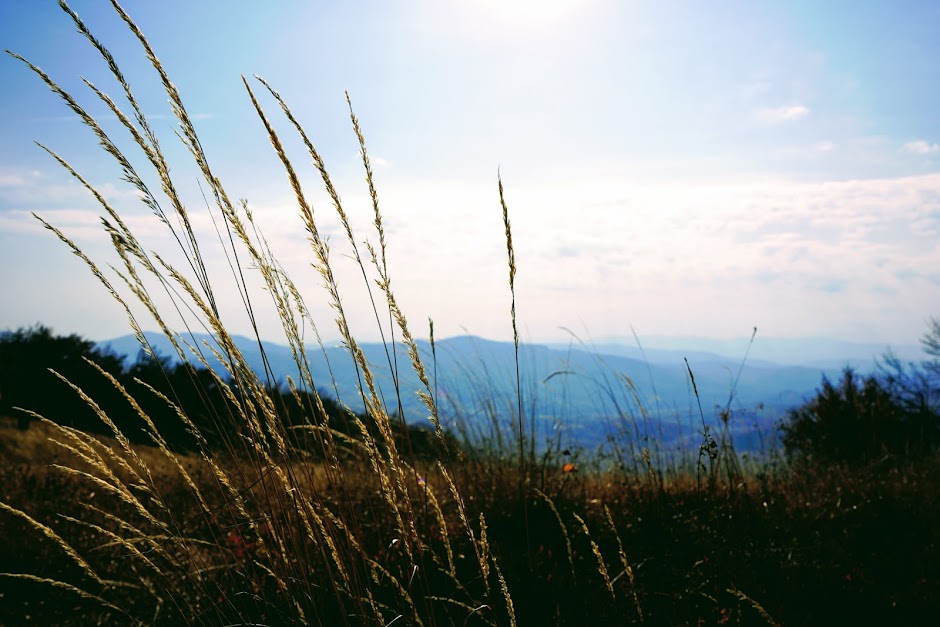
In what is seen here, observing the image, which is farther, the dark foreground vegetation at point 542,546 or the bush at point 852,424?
the bush at point 852,424

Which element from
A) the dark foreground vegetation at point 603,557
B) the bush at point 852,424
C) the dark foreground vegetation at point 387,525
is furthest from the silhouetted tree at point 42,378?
the bush at point 852,424

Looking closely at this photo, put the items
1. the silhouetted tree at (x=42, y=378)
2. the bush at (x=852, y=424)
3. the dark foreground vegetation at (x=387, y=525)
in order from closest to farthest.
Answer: the dark foreground vegetation at (x=387, y=525)
the silhouetted tree at (x=42, y=378)
the bush at (x=852, y=424)

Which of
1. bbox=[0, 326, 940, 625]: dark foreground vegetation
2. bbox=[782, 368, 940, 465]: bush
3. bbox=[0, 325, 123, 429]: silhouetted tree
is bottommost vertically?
bbox=[782, 368, 940, 465]: bush

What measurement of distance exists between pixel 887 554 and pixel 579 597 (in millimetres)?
2295

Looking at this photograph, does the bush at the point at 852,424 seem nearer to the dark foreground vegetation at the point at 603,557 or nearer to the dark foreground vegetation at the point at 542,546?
the dark foreground vegetation at the point at 542,546

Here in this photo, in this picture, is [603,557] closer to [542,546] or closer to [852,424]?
[542,546]

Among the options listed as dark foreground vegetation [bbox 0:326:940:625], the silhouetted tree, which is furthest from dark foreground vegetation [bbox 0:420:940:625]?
the silhouetted tree

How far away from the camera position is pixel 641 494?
3.83m

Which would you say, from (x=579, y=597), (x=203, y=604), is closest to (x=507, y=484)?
(x=579, y=597)

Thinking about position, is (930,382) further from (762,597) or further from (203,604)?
(203,604)

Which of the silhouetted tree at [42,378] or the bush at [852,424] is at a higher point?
the silhouetted tree at [42,378]

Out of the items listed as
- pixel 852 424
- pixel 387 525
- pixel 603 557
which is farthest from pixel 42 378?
pixel 852 424

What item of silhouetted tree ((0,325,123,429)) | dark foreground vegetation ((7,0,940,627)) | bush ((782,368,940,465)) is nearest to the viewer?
dark foreground vegetation ((7,0,940,627))

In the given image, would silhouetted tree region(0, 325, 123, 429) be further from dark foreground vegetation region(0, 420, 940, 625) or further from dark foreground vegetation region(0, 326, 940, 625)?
dark foreground vegetation region(0, 420, 940, 625)
